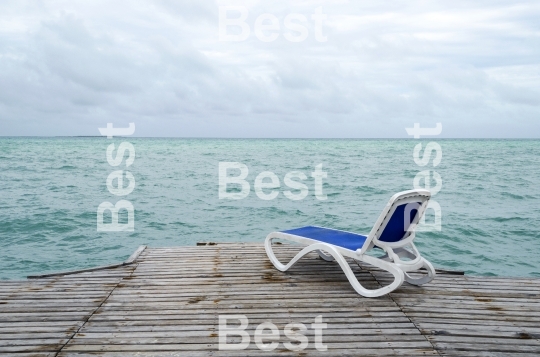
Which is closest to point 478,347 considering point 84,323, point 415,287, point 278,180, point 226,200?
point 415,287

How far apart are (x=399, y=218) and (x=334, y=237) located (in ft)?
3.32

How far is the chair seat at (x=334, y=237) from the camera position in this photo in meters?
4.97

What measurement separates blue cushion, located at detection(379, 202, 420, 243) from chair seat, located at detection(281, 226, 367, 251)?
35cm

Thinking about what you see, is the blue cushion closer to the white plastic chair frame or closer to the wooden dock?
the white plastic chair frame

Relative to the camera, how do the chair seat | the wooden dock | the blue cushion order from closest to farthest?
the wooden dock → the blue cushion → the chair seat

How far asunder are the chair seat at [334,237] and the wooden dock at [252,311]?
1.22 feet

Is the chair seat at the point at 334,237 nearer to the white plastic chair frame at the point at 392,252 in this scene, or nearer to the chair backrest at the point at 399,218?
the white plastic chair frame at the point at 392,252

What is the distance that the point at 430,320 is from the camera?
3.87 metres

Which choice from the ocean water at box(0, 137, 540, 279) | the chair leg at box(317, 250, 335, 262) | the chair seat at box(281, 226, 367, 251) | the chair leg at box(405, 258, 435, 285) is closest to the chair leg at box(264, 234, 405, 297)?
the chair seat at box(281, 226, 367, 251)

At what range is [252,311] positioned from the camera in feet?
13.1

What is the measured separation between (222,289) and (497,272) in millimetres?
6963

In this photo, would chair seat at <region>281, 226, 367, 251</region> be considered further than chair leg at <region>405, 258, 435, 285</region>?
Yes

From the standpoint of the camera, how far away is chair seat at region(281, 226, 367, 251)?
497cm

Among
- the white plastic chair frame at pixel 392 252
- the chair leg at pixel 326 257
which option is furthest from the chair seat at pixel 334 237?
the chair leg at pixel 326 257
